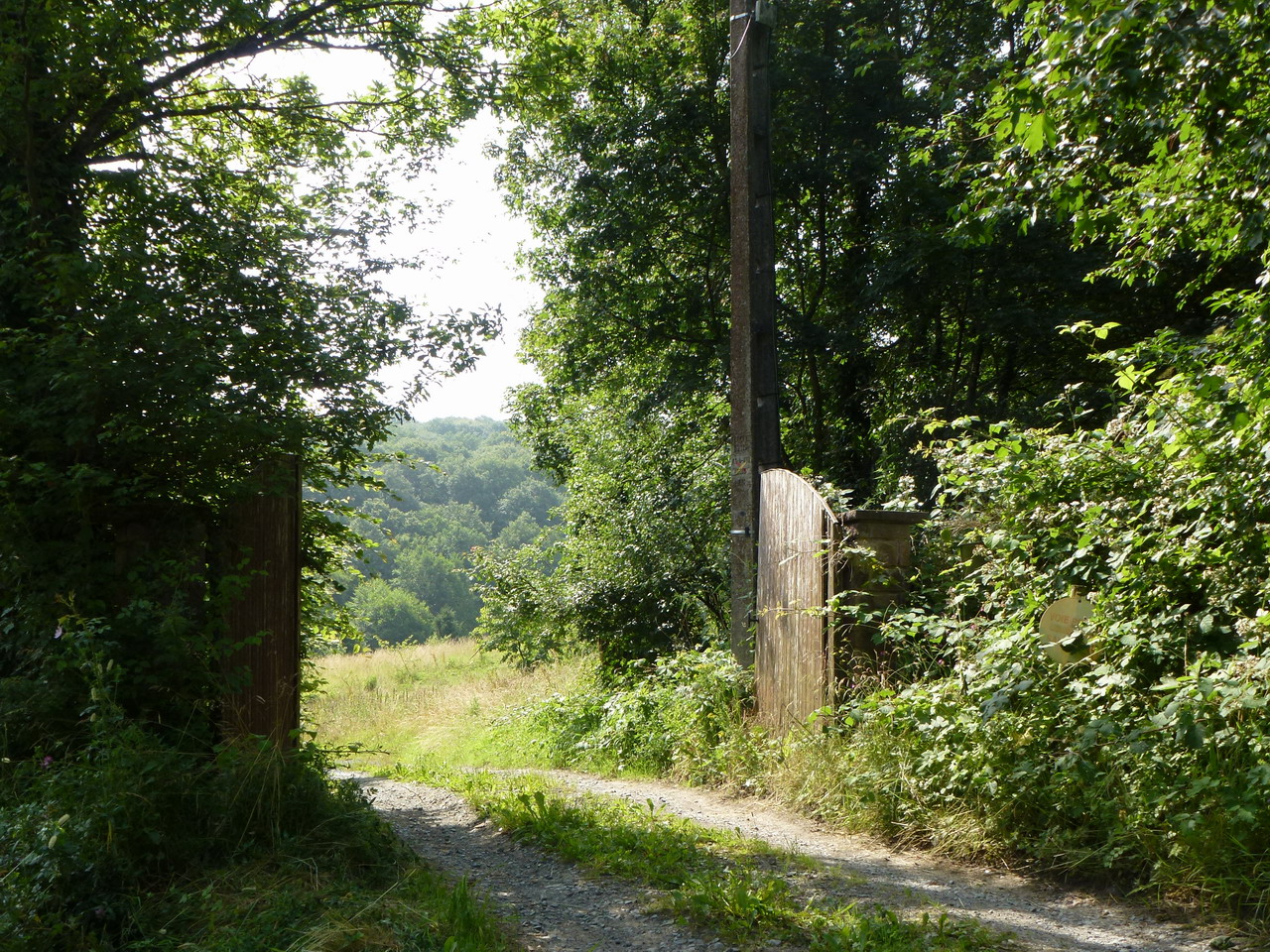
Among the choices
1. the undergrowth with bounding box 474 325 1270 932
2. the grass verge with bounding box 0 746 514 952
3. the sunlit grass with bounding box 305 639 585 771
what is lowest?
the sunlit grass with bounding box 305 639 585 771

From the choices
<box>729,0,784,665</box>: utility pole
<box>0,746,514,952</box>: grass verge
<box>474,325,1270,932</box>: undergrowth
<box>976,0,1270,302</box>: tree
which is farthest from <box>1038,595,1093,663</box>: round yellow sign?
<box>729,0,784,665</box>: utility pole

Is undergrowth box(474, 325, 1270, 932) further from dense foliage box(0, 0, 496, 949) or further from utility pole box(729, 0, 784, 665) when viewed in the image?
dense foliage box(0, 0, 496, 949)

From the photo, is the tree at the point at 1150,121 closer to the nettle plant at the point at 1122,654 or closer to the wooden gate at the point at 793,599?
the nettle plant at the point at 1122,654

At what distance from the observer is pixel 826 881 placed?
4609 mm

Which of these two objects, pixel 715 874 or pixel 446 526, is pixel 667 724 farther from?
pixel 446 526

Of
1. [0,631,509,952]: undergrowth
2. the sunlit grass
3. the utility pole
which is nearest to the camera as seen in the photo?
[0,631,509,952]: undergrowth

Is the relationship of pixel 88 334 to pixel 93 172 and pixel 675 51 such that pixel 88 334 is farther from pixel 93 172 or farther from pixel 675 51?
pixel 675 51

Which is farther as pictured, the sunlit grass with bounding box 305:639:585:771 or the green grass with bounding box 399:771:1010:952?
the sunlit grass with bounding box 305:639:585:771

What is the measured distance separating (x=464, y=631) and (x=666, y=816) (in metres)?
62.7

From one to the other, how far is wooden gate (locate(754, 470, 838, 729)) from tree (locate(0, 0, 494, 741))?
277 cm

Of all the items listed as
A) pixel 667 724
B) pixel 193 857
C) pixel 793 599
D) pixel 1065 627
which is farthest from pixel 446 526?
pixel 1065 627

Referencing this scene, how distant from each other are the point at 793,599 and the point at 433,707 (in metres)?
10.3

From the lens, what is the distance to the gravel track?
3914mm

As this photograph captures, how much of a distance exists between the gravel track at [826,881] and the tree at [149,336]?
5.89ft
